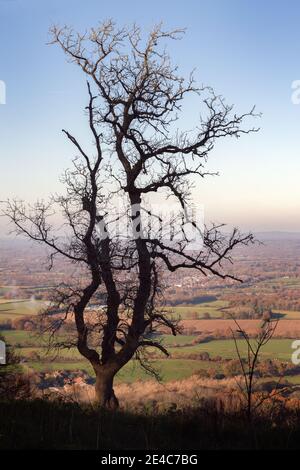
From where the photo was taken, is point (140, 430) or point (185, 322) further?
point (185, 322)

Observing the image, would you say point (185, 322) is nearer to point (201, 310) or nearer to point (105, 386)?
point (201, 310)

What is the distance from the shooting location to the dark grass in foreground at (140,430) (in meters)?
4.70

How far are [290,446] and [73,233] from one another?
663 centimetres

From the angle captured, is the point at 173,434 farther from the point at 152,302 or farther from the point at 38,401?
the point at 152,302

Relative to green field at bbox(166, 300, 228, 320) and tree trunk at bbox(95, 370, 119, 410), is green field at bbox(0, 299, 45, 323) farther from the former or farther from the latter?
tree trunk at bbox(95, 370, 119, 410)

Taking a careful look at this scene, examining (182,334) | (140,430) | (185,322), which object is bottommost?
Result: (185,322)

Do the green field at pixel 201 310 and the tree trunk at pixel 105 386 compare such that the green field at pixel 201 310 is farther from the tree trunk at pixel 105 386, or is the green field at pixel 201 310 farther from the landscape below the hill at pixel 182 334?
the tree trunk at pixel 105 386

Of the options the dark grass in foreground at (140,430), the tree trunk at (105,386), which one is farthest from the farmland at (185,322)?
the dark grass in foreground at (140,430)

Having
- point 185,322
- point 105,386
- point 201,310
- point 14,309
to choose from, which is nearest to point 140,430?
point 105,386

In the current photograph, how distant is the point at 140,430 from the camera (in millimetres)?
5281

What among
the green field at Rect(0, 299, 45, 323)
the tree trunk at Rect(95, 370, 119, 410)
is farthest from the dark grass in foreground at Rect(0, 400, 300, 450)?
the green field at Rect(0, 299, 45, 323)

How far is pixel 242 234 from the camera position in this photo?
9.67 m

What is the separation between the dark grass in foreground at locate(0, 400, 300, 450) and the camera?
4703mm
